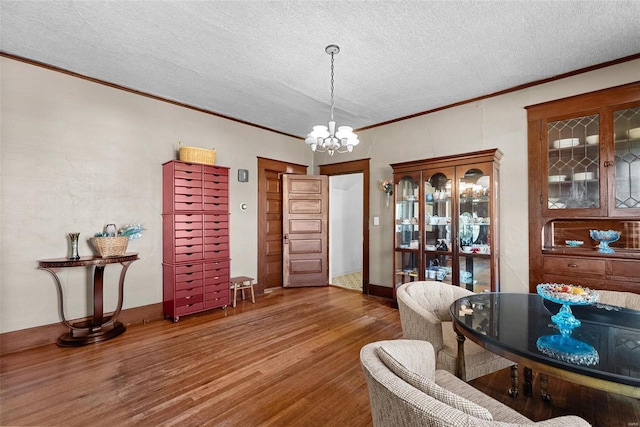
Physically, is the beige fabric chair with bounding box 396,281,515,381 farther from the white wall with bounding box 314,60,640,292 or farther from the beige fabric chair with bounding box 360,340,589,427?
the white wall with bounding box 314,60,640,292

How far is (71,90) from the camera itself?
3.15 metres

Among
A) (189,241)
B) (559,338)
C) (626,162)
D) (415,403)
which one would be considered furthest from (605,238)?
(189,241)

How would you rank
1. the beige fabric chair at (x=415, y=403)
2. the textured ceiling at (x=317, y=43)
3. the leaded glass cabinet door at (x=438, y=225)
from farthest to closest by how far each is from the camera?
the leaded glass cabinet door at (x=438, y=225) < the textured ceiling at (x=317, y=43) < the beige fabric chair at (x=415, y=403)

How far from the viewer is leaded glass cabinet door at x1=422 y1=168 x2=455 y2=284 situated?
12.5ft

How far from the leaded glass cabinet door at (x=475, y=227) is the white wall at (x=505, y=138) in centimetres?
25

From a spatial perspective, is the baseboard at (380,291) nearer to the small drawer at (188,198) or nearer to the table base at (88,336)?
the small drawer at (188,198)

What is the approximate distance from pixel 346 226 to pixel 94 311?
4.79 m

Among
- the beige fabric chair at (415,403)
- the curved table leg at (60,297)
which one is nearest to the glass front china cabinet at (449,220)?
the beige fabric chair at (415,403)

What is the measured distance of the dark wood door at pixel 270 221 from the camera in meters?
4.98

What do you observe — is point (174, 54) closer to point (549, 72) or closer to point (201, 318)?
point (201, 318)

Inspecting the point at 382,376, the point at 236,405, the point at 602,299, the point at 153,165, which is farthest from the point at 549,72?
the point at 153,165

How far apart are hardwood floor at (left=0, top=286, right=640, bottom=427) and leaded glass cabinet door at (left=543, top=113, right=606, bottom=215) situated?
189 cm

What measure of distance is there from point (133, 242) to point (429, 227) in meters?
3.81

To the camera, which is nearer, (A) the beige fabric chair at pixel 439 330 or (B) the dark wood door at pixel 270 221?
(A) the beige fabric chair at pixel 439 330
